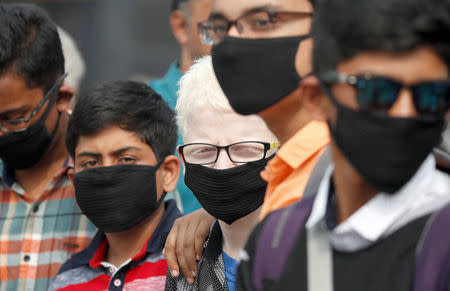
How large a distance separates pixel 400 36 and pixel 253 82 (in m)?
0.95

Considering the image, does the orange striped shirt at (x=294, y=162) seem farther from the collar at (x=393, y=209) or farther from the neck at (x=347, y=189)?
the collar at (x=393, y=209)

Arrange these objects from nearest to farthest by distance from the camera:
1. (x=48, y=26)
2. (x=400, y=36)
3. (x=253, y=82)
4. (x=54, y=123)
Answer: (x=400, y=36)
(x=253, y=82)
(x=54, y=123)
(x=48, y=26)

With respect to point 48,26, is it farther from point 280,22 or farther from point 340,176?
point 340,176

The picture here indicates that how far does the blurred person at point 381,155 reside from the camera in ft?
5.57

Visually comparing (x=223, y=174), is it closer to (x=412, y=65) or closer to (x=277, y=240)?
(x=277, y=240)

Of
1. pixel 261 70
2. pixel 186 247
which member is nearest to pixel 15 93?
pixel 186 247

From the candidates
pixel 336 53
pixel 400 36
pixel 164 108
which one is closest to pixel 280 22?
pixel 336 53

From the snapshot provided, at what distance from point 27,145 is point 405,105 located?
9.45 ft

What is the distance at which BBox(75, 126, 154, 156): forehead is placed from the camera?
12.1 feet

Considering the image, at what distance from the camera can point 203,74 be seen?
133 inches

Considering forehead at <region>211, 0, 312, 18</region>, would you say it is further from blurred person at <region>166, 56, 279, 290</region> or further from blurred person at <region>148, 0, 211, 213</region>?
blurred person at <region>148, 0, 211, 213</region>

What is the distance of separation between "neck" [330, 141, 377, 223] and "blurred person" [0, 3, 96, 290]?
2.37m

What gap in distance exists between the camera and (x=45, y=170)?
14.1 feet

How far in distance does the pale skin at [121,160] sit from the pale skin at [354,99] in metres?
1.81
